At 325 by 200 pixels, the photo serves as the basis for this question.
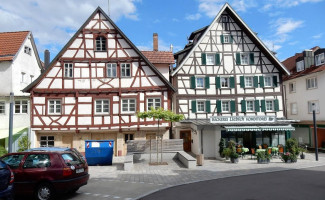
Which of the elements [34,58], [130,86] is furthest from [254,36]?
[34,58]

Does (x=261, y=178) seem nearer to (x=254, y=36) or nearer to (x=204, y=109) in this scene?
(x=204, y=109)

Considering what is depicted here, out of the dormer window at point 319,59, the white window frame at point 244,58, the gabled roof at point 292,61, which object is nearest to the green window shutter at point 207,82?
the white window frame at point 244,58

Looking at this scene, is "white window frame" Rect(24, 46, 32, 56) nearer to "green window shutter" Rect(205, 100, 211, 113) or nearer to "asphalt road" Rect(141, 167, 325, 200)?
"green window shutter" Rect(205, 100, 211, 113)

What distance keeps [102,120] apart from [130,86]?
144 inches

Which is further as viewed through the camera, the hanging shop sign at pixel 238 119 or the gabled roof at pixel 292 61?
the gabled roof at pixel 292 61

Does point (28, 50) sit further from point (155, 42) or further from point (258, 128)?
point (258, 128)

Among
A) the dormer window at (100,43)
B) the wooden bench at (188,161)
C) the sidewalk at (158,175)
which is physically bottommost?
the sidewalk at (158,175)

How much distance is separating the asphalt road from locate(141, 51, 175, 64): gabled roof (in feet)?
46.9

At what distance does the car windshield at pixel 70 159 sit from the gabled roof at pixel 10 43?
16.1 metres

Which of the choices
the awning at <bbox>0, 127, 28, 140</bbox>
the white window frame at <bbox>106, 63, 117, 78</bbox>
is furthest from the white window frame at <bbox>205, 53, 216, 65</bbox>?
the awning at <bbox>0, 127, 28, 140</bbox>

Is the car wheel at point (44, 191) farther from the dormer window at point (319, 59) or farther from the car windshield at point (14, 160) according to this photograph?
the dormer window at point (319, 59)

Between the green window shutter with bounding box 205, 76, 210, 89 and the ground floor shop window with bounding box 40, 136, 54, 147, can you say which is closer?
the ground floor shop window with bounding box 40, 136, 54, 147

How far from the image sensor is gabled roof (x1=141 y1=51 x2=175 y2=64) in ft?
82.7

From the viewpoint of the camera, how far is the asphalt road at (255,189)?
378 inches
